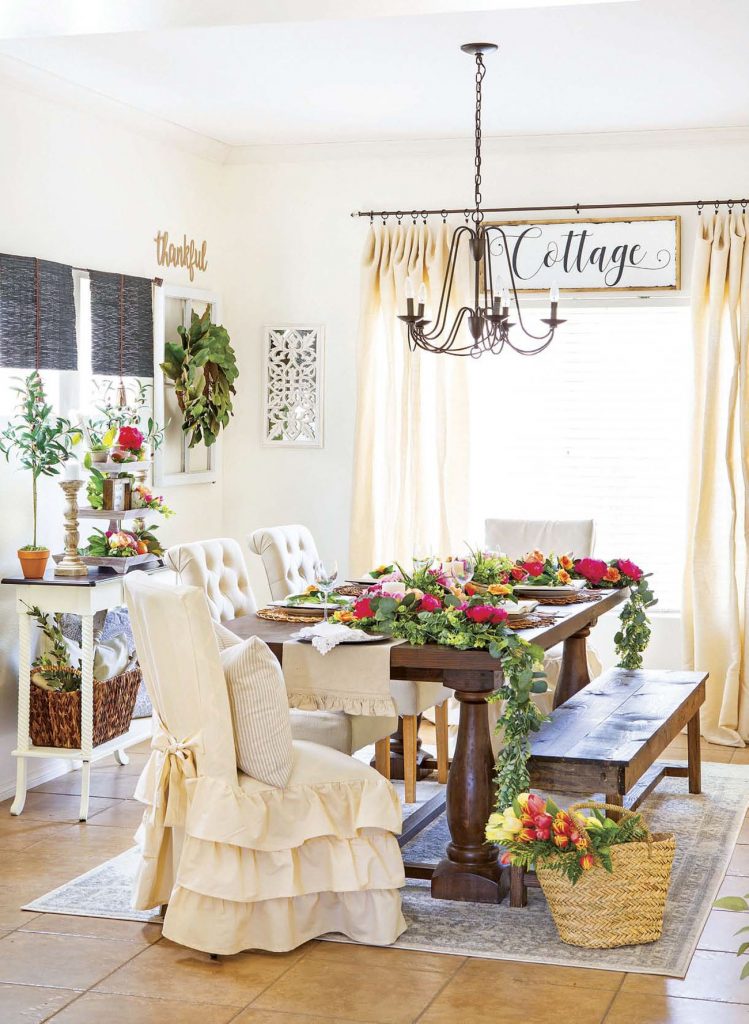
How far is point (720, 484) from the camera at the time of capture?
615 centimetres

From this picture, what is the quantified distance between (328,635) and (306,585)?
153cm

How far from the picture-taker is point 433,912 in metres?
3.81

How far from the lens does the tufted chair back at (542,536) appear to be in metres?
5.85

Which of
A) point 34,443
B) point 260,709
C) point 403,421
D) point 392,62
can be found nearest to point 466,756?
point 260,709

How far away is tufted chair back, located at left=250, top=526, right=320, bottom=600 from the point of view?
16.9 ft

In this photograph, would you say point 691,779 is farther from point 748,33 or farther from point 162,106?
point 162,106

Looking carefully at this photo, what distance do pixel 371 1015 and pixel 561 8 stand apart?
3165mm

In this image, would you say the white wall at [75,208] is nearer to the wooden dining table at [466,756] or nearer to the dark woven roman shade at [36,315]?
the dark woven roman shade at [36,315]

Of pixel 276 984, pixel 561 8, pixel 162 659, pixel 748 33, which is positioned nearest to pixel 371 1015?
pixel 276 984

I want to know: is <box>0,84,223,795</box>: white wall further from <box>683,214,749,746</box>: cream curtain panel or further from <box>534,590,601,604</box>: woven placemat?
<box>683,214,749,746</box>: cream curtain panel

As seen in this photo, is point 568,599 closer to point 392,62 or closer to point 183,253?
point 392,62

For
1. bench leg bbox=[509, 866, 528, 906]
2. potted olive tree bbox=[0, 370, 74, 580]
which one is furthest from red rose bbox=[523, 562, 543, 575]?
potted olive tree bbox=[0, 370, 74, 580]

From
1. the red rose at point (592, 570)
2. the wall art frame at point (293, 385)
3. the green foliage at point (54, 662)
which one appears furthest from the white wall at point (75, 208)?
the red rose at point (592, 570)

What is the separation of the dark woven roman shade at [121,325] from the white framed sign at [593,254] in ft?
5.67
